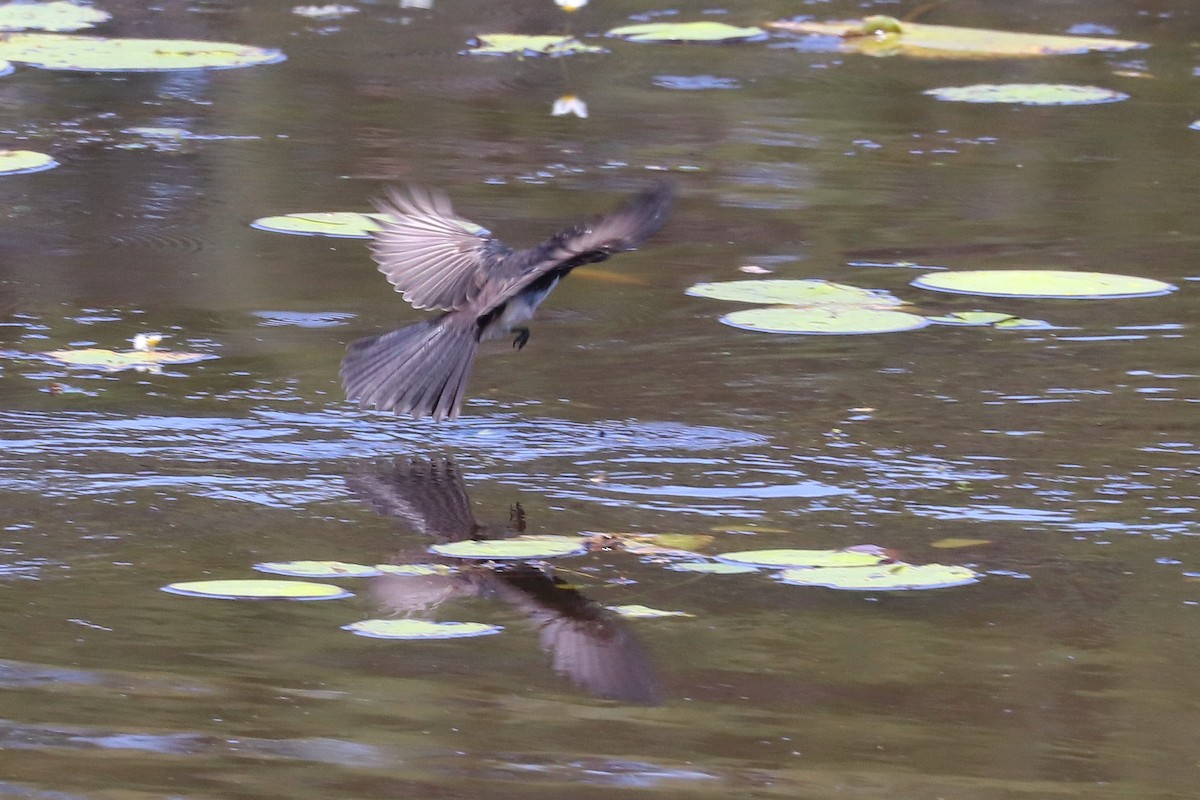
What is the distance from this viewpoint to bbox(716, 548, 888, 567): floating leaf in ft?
13.7

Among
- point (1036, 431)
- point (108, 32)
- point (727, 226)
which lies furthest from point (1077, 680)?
point (108, 32)

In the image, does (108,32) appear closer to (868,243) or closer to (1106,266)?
(868,243)

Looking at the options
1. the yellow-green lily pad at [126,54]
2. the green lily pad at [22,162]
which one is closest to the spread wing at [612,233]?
the green lily pad at [22,162]

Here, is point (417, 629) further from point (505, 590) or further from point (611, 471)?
point (611, 471)

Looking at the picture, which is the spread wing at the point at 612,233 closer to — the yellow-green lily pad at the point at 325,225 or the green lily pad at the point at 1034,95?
the yellow-green lily pad at the point at 325,225

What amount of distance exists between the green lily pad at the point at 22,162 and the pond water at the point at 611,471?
6 cm

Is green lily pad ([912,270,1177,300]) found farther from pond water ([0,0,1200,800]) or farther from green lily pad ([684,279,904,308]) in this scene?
green lily pad ([684,279,904,308])

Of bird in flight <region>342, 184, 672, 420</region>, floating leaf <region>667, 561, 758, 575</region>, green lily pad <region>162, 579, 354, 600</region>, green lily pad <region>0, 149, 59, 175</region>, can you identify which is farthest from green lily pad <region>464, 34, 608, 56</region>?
green lily pad <region>162, 579, 354, 600</region>

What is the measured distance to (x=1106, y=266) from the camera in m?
6.90

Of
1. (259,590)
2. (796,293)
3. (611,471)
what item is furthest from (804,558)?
(796,293)

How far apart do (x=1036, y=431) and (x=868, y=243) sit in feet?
→ 6.82

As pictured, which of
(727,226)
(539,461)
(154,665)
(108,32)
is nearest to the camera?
(154,665)

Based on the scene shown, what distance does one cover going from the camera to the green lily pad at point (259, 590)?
3.97m

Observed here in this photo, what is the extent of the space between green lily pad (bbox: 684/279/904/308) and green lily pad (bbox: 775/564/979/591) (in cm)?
217
